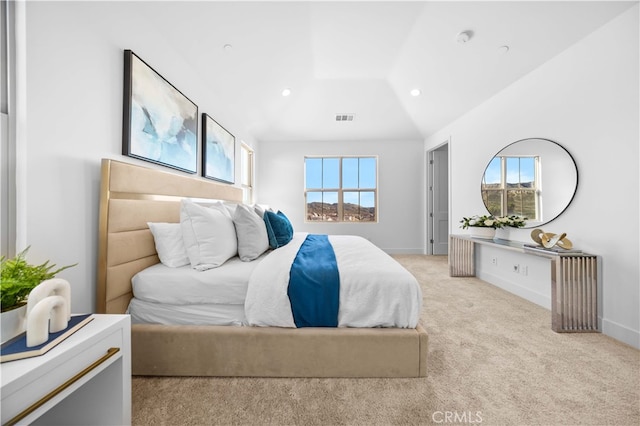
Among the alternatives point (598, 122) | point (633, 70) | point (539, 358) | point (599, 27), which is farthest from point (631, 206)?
point (599, 27)

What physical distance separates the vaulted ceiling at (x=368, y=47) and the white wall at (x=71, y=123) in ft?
2.26

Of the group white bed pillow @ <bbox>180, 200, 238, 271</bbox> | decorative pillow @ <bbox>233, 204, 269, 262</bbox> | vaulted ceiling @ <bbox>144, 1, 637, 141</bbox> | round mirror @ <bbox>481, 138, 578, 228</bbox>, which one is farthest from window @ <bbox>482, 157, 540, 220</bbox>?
white bed pillow @ <bbox>180, 200, 238, 271</bbox>

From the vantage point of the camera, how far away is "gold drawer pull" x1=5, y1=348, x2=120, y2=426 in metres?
0.67

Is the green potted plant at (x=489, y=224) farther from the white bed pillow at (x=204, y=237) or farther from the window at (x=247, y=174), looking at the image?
the window at (x=247, y=174)

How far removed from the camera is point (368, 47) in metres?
3.04

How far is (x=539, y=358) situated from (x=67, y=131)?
3200 millimetres

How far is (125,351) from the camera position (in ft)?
3.42

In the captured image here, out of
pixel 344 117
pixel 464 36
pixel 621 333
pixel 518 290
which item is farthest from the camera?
pixel 344 117

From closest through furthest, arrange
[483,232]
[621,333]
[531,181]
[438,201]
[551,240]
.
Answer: [621,333], [551,240], [531,181], [483,232], [438,201]

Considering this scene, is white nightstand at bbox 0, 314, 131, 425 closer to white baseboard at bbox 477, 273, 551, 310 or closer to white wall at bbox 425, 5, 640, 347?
white wall at bbox 425, 5, 640, 347

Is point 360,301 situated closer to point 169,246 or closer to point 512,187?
point 169,246

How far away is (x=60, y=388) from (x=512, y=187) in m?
3.87

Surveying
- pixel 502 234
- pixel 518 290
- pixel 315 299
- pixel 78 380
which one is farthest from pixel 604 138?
pixel 78 380

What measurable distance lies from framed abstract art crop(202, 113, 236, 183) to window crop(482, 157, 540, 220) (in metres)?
3.52
